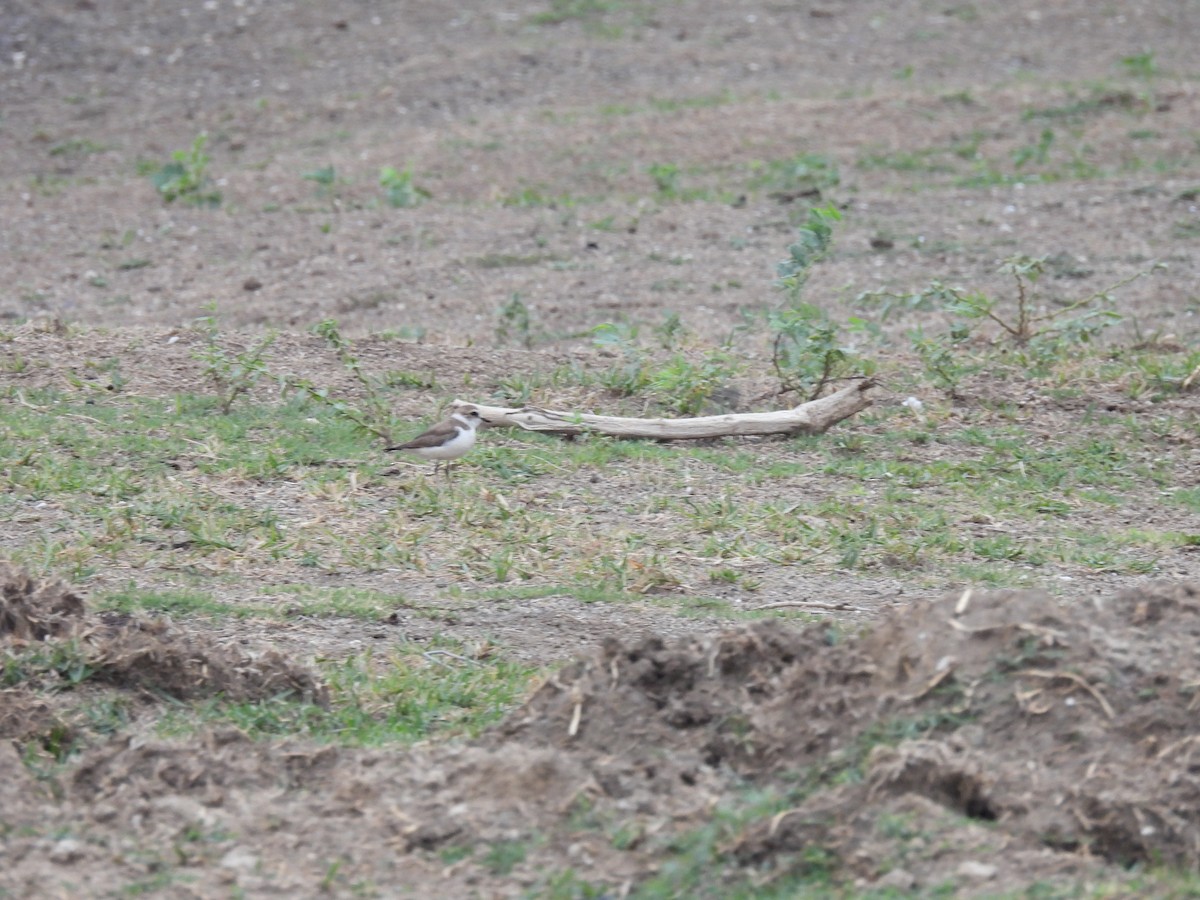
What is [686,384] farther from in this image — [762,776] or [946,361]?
[762,776]

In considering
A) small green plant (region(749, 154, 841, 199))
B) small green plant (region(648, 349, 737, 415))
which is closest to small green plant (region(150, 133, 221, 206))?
small green plant (region(749, 154, 841, 199))

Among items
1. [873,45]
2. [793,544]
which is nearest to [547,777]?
[793,544]

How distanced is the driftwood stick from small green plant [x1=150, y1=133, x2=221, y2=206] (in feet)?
18.2

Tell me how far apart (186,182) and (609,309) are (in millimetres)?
4109

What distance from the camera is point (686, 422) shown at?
746 cm

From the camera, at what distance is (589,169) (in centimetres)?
1263

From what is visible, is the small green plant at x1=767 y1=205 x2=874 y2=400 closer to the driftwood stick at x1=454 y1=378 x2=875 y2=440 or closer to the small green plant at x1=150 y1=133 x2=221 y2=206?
the driftwood stick at x1=454 y1=378 x2=875 y2=440

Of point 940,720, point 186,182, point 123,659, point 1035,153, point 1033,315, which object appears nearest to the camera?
point 940,720

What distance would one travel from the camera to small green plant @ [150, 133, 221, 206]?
1219 centimetres

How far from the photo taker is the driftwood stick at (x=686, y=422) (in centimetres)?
741

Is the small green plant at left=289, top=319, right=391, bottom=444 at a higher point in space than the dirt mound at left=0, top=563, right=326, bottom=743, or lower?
lower

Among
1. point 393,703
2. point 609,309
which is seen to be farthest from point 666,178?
point 393,703

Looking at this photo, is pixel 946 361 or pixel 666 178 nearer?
pixel 946 361

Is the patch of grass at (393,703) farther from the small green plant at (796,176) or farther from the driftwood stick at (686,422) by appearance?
the small green plant at (796,176)
